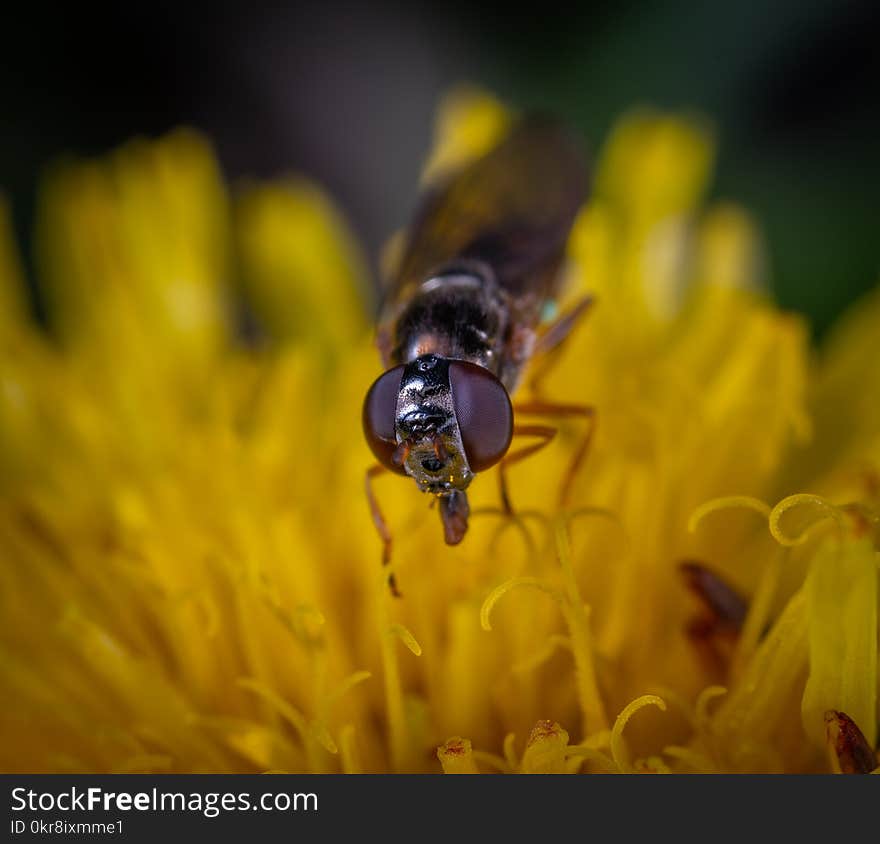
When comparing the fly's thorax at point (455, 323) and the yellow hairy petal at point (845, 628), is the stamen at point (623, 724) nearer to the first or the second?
the yellow hairy petal at point (845, 628)

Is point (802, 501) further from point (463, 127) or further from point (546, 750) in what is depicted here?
point (463, 127)

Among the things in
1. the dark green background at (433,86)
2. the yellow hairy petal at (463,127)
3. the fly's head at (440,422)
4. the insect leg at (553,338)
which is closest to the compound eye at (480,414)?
the fly's head at (440,422)

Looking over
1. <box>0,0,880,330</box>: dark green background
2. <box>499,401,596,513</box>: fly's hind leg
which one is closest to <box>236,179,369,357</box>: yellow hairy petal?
<box>0,0,880,330</box>: dark green background

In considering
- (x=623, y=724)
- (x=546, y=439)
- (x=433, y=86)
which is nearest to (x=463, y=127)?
(x=433, y=86)

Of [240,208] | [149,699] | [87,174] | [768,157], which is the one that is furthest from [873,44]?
[149,699]

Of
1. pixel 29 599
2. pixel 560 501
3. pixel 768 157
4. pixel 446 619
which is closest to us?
pixel 560 501
